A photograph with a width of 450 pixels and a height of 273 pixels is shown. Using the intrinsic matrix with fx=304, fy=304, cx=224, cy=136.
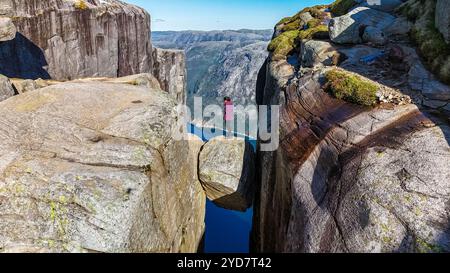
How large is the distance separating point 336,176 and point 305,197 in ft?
4.66

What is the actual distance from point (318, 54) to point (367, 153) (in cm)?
1351

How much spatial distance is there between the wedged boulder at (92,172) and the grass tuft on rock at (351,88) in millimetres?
8239

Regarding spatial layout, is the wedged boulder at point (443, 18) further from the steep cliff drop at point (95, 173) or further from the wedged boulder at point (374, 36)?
the steep cliff drop at point (95, 173)

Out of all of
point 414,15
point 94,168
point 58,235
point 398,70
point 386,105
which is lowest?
point 58,235

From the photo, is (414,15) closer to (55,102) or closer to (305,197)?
(305,197)

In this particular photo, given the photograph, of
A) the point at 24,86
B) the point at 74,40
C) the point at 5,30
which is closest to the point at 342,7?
the point at 5,30

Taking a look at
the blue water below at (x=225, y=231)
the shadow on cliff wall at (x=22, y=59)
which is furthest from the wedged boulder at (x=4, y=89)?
the blue water below at (x=225, y=231)

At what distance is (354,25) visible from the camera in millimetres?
22875

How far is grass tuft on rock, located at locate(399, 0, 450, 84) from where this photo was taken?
1444 cm

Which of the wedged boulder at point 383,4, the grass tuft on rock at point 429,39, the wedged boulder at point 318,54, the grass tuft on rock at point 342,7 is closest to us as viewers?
the grass tuft on rock at point 429,39

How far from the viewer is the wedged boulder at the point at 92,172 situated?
9.47 metres

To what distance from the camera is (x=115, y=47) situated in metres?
47.9

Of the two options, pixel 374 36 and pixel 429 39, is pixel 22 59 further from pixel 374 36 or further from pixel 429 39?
pixel 429 39

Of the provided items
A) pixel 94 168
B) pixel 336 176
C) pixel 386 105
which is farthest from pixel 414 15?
pixel 94 168
